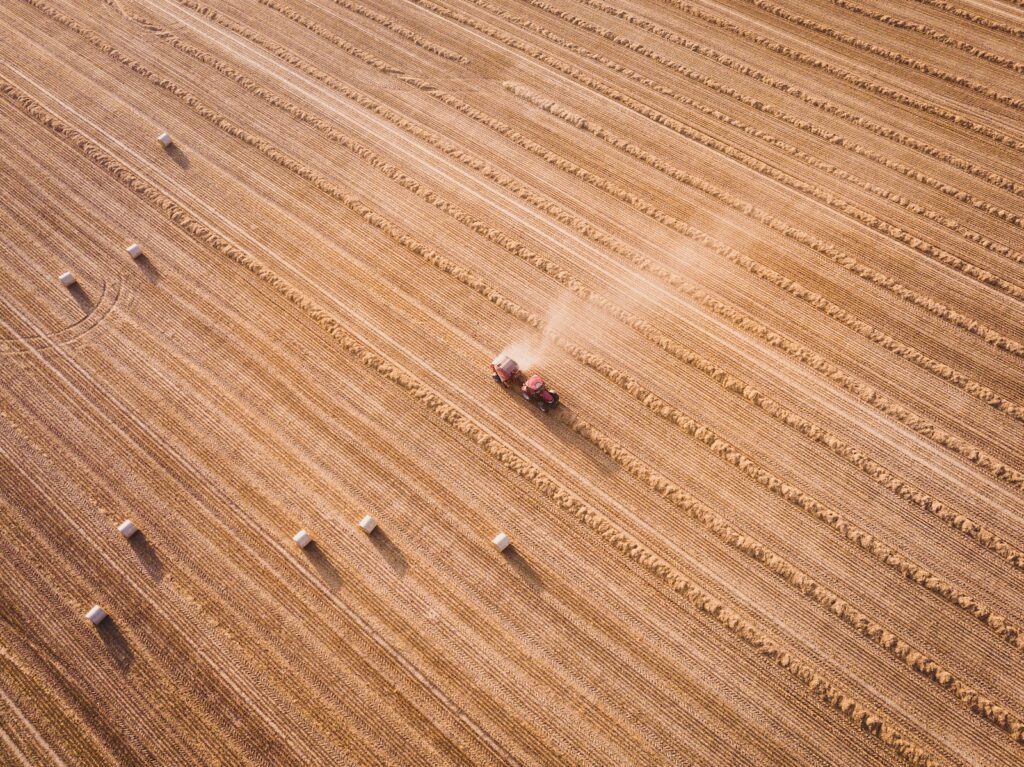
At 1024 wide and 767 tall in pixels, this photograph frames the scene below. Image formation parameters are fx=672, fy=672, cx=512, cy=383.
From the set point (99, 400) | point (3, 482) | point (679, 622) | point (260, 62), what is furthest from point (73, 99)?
point (679, 622)

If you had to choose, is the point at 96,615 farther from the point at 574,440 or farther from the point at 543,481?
the point at 574,440

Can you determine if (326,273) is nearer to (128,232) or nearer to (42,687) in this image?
(128,232)

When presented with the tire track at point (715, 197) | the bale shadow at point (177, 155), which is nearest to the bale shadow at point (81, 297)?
the bale shadow at point (177, 155)

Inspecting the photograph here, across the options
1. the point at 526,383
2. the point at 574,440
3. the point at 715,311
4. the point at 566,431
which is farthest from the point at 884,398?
the point at 526,383

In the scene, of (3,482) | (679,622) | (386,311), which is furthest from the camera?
(386,311)

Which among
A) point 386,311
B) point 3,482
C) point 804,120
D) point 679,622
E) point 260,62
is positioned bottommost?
point 3,482

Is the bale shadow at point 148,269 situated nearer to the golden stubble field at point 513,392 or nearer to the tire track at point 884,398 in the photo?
the golden stubble field at point 513,392
